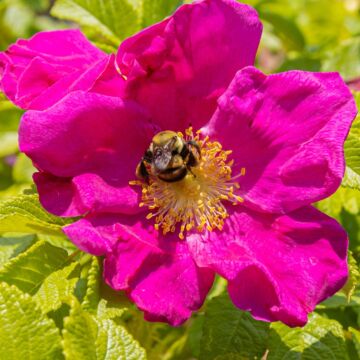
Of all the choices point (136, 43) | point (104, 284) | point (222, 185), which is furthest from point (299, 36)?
point (104, 284)

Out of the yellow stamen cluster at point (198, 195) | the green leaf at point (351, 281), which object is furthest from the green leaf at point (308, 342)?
the yellow stamen cluster at point (198, 195)

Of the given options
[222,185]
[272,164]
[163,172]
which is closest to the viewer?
[163,172]

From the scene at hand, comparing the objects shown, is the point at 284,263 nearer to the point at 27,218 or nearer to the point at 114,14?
the point at 27,218

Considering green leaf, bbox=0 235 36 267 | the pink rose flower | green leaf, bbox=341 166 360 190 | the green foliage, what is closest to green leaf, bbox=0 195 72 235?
the pink rose flower

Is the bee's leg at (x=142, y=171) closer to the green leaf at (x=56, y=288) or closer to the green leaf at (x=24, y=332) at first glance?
the green leaf at (x=56, y=288)

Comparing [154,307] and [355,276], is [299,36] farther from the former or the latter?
[154,307]

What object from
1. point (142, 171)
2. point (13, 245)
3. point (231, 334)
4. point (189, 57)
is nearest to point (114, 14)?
point (189, 57)

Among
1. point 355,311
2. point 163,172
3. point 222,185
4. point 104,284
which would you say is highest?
point 163,172
